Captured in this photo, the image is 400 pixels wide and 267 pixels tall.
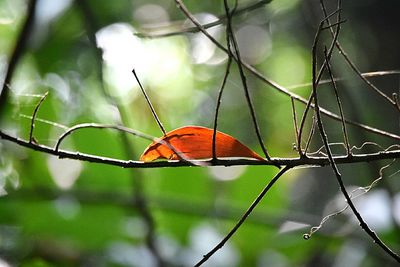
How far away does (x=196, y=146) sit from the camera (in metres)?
0.50

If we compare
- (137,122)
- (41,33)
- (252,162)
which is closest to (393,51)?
(137,122)

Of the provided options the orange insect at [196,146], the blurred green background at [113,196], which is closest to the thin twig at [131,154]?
the blurred green background at [113,196]

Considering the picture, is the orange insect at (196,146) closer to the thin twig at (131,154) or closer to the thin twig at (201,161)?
the thin twig at (201,161)

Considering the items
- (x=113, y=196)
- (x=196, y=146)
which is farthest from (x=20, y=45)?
(x=196, y=146)

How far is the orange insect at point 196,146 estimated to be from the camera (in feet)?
1.62

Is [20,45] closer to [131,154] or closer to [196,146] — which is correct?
[131,154]

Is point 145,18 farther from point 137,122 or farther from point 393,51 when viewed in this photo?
point 393,51

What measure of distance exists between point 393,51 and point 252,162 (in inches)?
58.7

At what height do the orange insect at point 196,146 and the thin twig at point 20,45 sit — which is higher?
the thin twig at point 20,45

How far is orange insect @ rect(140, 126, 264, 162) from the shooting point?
0.49 m

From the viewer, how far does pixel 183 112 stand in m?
2.32

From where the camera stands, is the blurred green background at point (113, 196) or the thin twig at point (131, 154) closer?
the thin twig at point (131, 154)

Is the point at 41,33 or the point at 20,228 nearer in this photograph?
the point at 20,228

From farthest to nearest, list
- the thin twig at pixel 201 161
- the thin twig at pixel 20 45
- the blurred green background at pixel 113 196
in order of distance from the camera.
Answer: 1. the blurred green background at pixel 113 196
2. the thin twig at pixel 20 45
3. the thin twig at pixel 201 161
